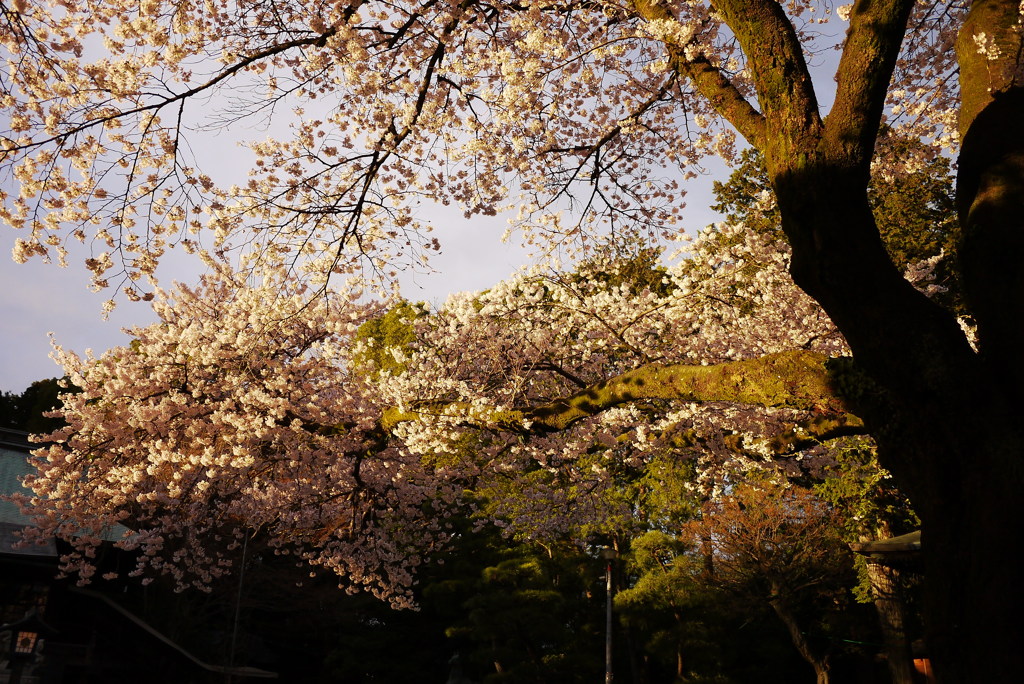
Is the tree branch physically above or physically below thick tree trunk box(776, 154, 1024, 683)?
above

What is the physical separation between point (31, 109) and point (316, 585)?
18.0 m

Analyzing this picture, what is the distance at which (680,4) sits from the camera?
19.2ft

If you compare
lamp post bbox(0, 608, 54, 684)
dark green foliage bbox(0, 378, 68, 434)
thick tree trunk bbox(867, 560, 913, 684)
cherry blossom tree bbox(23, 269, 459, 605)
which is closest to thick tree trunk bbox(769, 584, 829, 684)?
thick tree trunk bbox(867, 560, 913, 684)

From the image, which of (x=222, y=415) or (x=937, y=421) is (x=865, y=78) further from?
(x=222, y=415)

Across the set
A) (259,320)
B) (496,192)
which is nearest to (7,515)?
(259,320)

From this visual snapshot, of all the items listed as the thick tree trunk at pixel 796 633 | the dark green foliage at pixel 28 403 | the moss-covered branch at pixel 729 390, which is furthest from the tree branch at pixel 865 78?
the dark green foliage at pixel 28 403

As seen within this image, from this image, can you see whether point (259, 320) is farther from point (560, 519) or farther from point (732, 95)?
point (560, 519)

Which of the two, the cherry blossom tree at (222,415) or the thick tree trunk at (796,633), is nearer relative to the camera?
the cherry blossom tree at (222,415)

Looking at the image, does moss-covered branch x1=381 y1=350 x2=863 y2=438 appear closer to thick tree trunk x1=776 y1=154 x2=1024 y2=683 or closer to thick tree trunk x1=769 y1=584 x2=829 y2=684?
thick tree trunk x1=776 y1=154 x2=1024 y2=683

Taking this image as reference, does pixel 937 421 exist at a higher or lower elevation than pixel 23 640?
higher

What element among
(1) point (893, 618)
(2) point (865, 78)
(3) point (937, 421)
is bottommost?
(1) point (893, 618)

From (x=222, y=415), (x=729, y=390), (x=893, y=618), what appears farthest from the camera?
(x=893, y=618)

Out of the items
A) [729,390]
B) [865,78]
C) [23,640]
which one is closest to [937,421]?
[729,390]

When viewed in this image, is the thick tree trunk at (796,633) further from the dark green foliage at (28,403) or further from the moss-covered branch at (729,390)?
the dark green foliage at (28,403)
